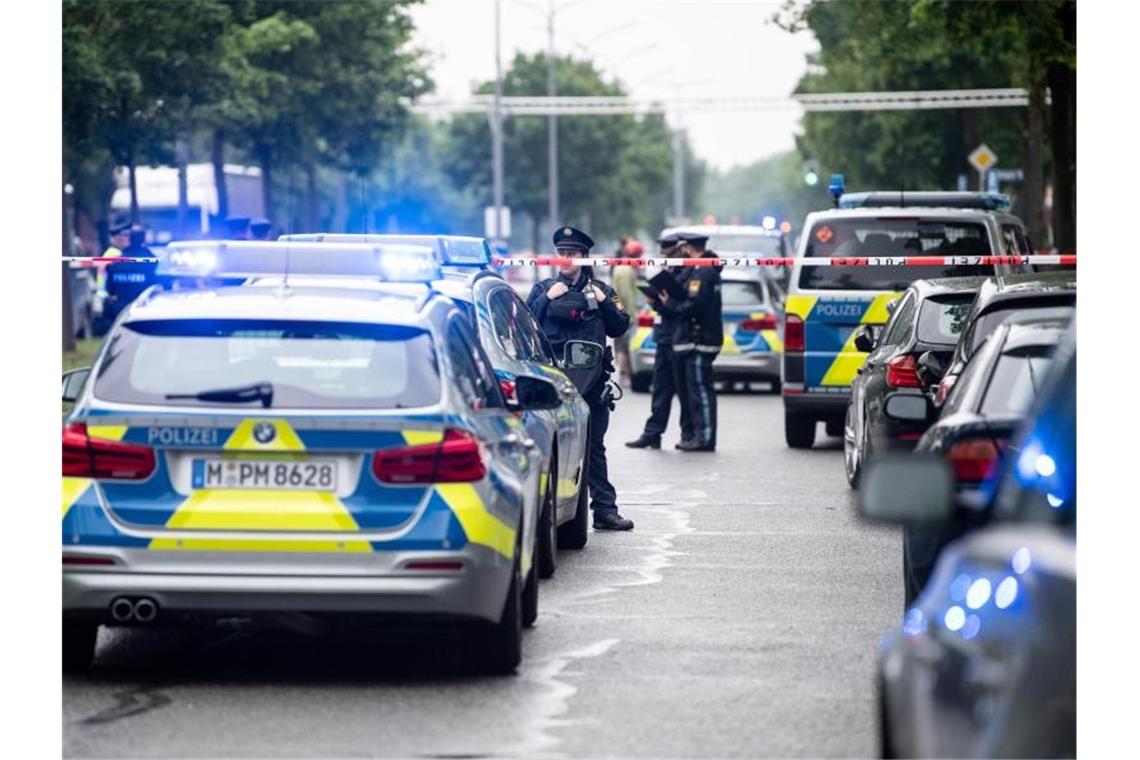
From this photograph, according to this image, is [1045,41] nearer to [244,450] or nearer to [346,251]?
[346,251]

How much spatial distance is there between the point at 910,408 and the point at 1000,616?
4.46 m

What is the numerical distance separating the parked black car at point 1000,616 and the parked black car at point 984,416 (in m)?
1.03

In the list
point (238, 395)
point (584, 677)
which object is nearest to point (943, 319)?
point (584, 677)

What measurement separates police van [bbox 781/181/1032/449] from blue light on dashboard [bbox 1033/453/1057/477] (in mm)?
14859

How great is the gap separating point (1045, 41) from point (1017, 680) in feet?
84.6

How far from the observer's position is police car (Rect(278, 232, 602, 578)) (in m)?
11.6

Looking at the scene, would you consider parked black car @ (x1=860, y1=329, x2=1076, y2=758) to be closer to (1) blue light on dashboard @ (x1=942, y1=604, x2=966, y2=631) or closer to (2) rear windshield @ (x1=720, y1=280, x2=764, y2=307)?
(1) blue light on dashboard @ (x1=942, y1=604, x2=966, y2=631)

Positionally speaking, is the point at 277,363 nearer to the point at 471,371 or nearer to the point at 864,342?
the point at 471,371

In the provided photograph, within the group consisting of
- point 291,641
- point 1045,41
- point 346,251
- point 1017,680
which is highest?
point 1045,41

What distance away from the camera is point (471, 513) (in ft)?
28.7

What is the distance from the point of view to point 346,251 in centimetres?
1143

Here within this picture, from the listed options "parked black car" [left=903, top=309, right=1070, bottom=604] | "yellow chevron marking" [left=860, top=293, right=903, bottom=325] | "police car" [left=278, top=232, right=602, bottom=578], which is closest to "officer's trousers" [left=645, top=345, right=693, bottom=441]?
"yellow chevron marking" [left=860, top=293, right=903, bottom=325]

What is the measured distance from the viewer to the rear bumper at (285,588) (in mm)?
8594
